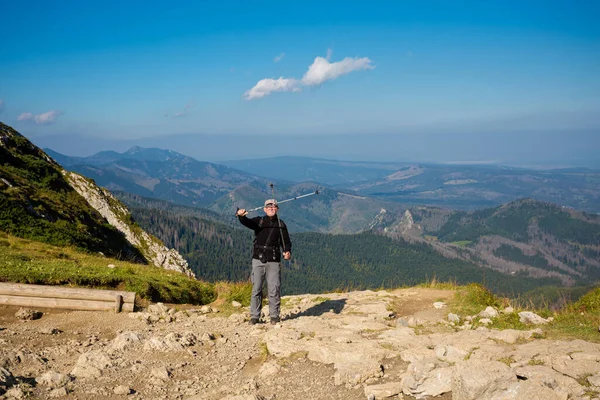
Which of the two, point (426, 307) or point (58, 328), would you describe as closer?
point (58, 328)

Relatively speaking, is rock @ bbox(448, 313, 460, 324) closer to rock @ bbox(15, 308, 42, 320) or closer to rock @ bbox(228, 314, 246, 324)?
rock @ bbox(228, 314, 246, 324)

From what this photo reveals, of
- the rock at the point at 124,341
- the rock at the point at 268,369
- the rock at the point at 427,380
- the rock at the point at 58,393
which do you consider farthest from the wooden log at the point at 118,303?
the rock at the point at 427,380

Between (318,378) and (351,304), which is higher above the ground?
(318,378)

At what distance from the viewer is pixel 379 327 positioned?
548 inches

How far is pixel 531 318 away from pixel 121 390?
41.0ft

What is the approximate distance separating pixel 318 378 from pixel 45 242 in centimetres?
2213

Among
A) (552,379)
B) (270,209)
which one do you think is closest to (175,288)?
(270,209)

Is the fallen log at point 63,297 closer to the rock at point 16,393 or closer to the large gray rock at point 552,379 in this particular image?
the rock at point 16,393

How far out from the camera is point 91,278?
648 inches

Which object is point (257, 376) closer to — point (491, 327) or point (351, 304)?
point (491, 327)

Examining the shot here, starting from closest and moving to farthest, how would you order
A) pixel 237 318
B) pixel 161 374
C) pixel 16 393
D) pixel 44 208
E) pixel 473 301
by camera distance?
pixel 16 393 < pixel 161 374 < pixel 237 318 < pixel 473 301 < pixel 44 208

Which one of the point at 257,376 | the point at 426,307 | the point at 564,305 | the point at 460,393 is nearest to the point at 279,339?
the point at 257,376

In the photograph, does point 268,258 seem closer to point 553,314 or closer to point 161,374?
point 161,374

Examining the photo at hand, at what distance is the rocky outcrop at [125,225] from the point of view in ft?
125
